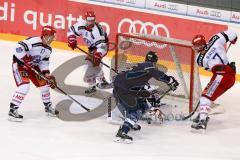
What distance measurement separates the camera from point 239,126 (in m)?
7.12

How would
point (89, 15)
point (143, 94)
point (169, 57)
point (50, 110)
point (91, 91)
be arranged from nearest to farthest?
point (143, 94)
point (50, 110)
point (169, 57)
point (89, 15)
point (91, 91)

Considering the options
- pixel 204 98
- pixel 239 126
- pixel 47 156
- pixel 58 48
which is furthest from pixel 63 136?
pixel 58 48

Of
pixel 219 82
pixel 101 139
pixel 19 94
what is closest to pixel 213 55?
pixel 219 82

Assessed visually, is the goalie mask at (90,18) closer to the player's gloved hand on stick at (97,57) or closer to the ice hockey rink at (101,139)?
the player's gloved hand on stick at (97,57)

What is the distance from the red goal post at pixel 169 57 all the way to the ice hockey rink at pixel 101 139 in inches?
17.7

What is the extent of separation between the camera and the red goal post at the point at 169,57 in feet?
24.0

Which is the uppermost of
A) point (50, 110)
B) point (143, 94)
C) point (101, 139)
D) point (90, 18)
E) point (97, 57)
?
point (90, 18)

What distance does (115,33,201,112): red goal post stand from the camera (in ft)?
24.0

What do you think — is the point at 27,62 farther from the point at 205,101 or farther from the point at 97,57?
the point at 205,101

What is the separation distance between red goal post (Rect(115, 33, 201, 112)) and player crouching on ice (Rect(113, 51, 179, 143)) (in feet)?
3.59

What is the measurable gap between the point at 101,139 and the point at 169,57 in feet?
5.22

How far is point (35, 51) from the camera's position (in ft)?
21.9

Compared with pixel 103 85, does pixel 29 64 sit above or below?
above

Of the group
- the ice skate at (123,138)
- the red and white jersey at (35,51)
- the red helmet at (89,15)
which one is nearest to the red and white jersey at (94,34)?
the red helmet at (89,15)
